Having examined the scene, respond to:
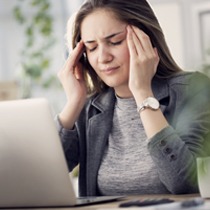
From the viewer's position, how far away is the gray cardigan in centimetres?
188

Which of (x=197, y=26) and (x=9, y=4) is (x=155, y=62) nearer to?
(x=197, y=26)

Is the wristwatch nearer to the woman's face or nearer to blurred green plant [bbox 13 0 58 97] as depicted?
the woman's face

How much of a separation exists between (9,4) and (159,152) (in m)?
3.15

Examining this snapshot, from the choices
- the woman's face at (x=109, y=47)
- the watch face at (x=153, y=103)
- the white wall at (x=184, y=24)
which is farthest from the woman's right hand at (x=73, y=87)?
the white wall at (x=184, y=24)

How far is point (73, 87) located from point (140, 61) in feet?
1.00

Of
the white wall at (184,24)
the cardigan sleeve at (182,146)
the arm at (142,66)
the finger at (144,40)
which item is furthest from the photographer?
the white wall at (184,24)

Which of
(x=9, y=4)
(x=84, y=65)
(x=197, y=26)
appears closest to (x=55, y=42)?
(x=9, y=4)

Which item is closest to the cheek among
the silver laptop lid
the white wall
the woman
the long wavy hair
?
the woman

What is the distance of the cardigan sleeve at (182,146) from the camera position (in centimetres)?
187

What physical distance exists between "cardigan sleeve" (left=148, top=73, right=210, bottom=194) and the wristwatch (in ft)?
0.27

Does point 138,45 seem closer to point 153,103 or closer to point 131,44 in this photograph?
point 131,44

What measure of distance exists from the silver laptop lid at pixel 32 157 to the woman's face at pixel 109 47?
509 mm

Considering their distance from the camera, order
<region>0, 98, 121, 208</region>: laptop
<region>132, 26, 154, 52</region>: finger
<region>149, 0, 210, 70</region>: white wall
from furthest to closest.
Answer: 1. <region>149, 0, 210, 70</region>: white wall
2. <region>132, 26, 154, 52</region>: finger
3. <region>0, 98, 121, 208</region>: laptop

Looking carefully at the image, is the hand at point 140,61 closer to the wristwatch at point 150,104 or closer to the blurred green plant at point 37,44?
the wristwatch at point 150,104
